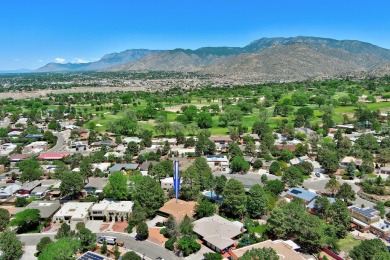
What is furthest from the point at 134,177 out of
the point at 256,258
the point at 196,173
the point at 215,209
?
the point at 256,258

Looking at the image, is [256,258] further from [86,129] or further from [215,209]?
[86,129]

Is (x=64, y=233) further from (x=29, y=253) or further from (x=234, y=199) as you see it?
(x=234, y=199)

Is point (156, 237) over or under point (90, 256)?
under

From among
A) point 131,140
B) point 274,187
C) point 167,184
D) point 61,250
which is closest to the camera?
point 61,250

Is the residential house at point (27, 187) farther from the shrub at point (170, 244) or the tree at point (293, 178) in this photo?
the tree at point (293, 178)

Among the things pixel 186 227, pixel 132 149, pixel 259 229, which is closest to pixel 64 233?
pixel 186 227

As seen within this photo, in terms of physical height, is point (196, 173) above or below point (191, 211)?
above
